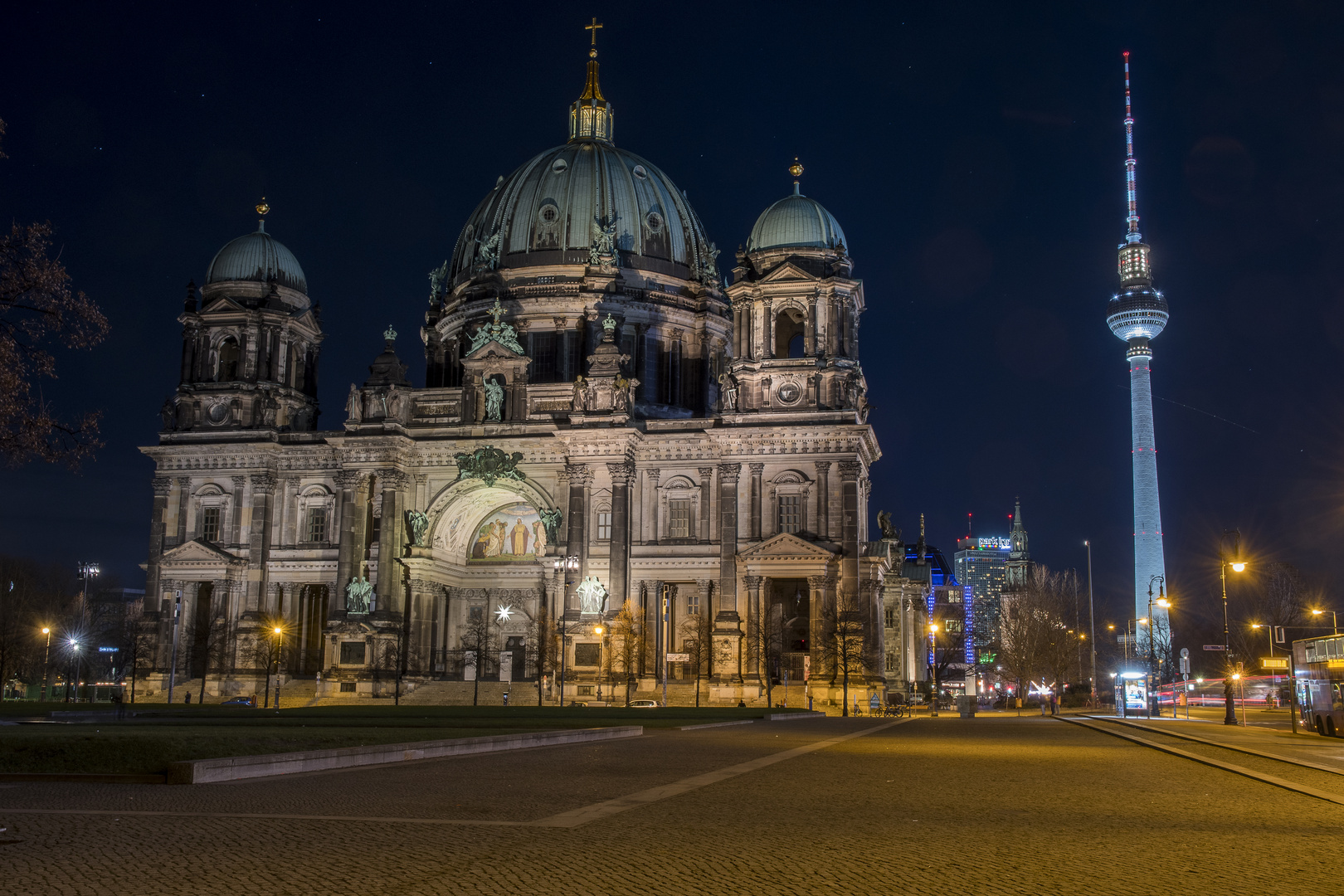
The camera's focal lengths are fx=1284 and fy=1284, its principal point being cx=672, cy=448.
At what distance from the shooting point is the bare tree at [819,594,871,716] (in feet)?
233

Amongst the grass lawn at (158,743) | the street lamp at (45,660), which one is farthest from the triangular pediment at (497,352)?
the grass lawn at (158,743)

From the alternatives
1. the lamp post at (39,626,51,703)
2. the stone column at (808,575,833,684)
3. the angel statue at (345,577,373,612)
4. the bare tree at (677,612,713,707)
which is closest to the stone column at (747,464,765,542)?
the stone column at (808,575,833,684)

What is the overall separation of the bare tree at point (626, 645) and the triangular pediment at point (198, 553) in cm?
2702

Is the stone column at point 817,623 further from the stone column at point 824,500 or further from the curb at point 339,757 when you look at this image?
the curb at point 339,757

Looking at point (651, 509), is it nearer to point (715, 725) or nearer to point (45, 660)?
point (715, 725)

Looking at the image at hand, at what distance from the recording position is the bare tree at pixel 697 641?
74.8 metres

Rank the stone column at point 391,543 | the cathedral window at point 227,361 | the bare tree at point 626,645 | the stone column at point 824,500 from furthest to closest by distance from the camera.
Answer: the cathedral window at point 227,361, the stone column at point 391,543, the stone column at point 824,500, the bare tree at point 626,645

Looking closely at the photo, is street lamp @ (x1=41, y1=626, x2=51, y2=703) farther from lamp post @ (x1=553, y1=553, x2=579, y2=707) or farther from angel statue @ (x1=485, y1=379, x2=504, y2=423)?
lamp post @ (x1=553, y1=553, x2=579, y2=707)

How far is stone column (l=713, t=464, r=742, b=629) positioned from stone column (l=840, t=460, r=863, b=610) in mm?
6354

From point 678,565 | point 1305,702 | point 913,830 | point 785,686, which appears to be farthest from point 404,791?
point 678,565

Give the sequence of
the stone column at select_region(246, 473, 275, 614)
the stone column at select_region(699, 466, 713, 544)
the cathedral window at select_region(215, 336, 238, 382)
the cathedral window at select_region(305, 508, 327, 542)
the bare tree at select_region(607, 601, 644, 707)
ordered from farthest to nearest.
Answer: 1. the cathedral window at select_region(215, 336, 238, 382)
2. the cathedral window at select_region(305, 508, 327, 542)
3. the stone column at select_region(246, 473, 275, 614)
4. the stone column at select_region(699, 466, 713, 544)
5. the bare tree at select_region(607, 601, 644, 707)

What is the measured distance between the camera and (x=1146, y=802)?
17.5m

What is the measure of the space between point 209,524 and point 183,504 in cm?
239

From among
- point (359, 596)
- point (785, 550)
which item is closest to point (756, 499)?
point (785, 550)
